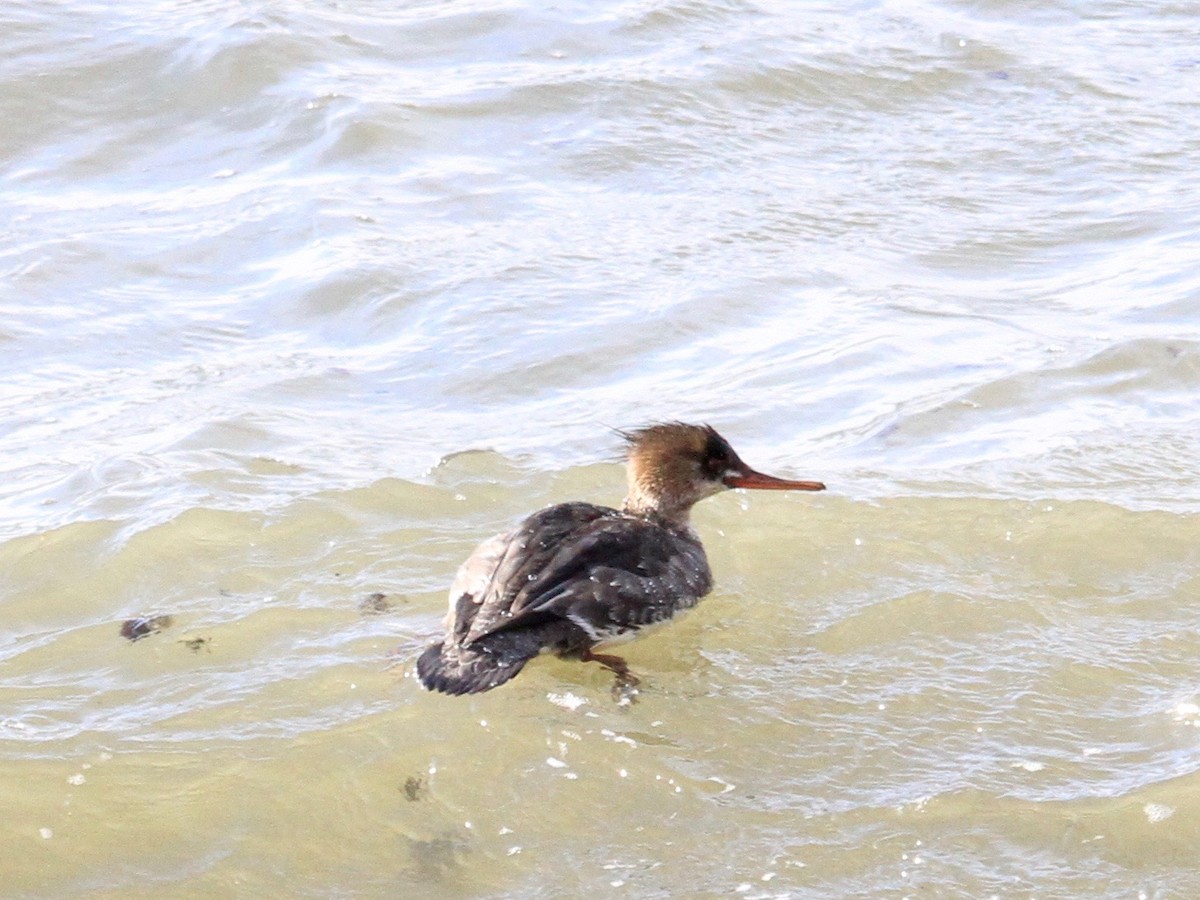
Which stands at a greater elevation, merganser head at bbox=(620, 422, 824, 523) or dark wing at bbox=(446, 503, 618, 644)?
dark wing at bbox=(446, 503, 618, 644)

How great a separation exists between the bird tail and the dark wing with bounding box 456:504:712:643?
7cm

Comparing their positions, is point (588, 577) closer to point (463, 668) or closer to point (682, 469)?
point (463, 668)

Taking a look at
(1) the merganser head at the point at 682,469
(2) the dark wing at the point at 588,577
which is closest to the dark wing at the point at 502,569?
(2) the dark wing at the point at 588,577

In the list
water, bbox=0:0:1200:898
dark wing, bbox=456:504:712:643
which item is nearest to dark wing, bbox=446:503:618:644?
dark wing, bbox=456:504:712:643

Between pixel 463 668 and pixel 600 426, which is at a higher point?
pixel 463 668

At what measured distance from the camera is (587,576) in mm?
5633

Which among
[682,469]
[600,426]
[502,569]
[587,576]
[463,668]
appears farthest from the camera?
[600,426]

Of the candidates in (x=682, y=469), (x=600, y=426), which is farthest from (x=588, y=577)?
(x=600, y=426)

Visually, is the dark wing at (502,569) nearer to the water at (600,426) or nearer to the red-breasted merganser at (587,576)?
the red-breasted merganser at (587,576)

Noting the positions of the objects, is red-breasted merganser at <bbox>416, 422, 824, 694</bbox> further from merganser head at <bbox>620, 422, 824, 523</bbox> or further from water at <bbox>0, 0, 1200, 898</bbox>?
water at <bbox>0, 0, 1200, 898</bbox>

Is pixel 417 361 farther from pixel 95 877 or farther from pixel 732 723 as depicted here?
pixel 95 877

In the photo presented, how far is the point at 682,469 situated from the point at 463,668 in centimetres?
167

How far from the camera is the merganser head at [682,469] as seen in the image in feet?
21.0

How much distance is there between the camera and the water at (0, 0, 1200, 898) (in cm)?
457
